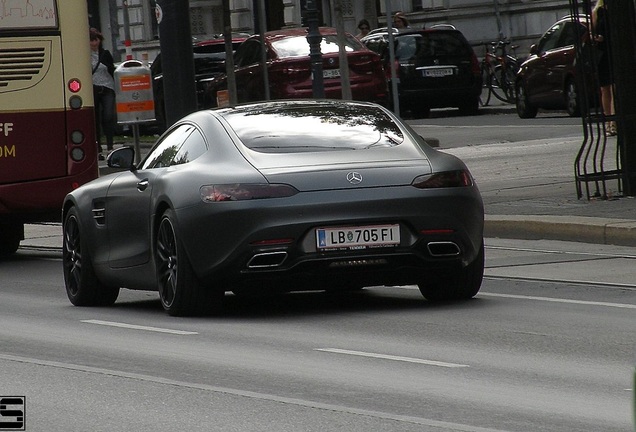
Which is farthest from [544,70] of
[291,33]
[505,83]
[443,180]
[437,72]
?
[443,180]

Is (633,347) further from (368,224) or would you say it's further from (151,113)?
(151,113)

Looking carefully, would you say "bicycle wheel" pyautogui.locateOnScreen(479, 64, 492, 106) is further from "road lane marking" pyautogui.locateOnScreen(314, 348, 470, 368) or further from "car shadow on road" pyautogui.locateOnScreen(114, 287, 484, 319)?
"road lane marking" pyautogui.locateOnScreen(314, 348, 470, 368)

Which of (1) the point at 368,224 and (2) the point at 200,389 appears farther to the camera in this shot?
(1) the point at 368,224

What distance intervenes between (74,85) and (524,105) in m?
15.7

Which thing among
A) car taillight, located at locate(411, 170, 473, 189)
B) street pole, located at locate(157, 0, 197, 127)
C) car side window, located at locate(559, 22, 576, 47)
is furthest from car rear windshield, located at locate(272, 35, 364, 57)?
car taillight, located at locate(411, 170, 473, 189)

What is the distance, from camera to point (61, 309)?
12.0m

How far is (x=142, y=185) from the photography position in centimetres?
1119

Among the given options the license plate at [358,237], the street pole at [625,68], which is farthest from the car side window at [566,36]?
the license plate at [358,237]

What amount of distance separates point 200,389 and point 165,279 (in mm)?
3088

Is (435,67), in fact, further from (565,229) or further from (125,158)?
(125,158)

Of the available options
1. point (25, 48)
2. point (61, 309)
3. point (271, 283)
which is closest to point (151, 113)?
point (25, 48)

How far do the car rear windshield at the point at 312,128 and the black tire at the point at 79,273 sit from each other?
160 cm

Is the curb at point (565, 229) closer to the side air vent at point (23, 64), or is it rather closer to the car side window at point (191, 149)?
the car side window at point (191, 149)

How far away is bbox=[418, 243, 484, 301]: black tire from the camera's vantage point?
35.2 feet
